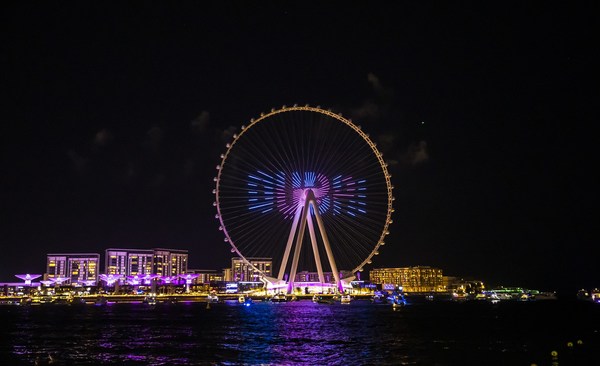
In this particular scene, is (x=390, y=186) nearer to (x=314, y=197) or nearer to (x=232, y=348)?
(x=314, y=197)

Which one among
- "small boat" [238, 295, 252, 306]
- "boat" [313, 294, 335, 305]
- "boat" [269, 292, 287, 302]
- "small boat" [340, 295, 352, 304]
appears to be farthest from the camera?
"boat" [269, 292, 287, 302]

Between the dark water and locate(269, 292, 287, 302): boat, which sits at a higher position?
locate(269, 292, 287, 302): boat

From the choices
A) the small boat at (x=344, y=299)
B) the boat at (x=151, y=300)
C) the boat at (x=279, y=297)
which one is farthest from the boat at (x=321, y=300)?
the boat at (x=151, y=300)

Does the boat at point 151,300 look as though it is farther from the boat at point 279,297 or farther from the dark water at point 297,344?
the dark water at point 297,344

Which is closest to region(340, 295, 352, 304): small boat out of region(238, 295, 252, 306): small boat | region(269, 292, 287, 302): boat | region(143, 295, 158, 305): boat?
region(269, 292, 287, 302): boat

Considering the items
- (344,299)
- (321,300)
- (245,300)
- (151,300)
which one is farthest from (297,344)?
(151,300)

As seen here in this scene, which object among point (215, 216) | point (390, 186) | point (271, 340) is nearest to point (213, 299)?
point (215, 216)

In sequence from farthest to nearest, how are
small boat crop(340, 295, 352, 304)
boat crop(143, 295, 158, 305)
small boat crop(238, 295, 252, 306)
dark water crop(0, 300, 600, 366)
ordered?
boat crop(143, 295, 158, 305) < small boat crop(238, 295, 252, 306) < small boat crop(340, 295, 352, 304) < dark water crop(0, 300, 600, 366)

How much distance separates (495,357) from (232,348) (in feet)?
56.3

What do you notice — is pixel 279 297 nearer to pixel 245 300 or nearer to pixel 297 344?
pixel 245 300

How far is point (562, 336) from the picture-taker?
178 feet

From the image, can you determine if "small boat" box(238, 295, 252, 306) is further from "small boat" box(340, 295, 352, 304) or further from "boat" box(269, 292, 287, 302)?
"small boat" box(340, 295, 352, 304)

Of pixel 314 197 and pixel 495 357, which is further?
pixel 314 197

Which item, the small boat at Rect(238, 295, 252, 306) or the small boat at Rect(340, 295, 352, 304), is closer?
the small boat at Rect(340, 295, 352, 304)
